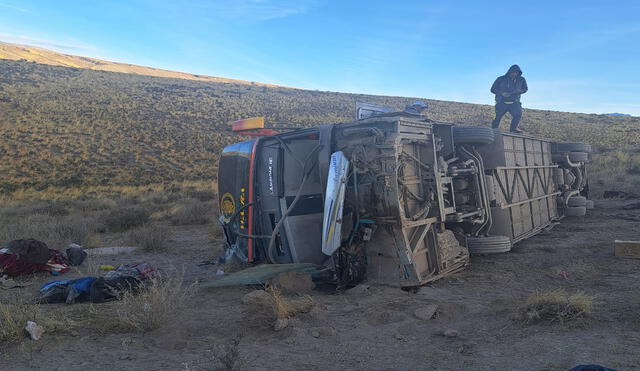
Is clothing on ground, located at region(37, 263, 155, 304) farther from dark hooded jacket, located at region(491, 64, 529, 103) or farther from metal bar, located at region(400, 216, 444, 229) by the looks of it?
dark hooded jacket, located at region(491, 64, 529, 103)

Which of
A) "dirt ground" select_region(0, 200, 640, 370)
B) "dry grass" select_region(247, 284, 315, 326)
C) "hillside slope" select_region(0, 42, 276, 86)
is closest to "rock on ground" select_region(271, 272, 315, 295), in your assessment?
"dirt ground" select_region(0, 200, 640, 370)

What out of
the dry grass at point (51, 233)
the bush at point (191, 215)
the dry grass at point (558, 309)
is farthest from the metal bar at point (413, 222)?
the bush at point (191, 215)

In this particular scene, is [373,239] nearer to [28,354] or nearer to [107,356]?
[107,356]

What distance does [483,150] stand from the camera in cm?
811

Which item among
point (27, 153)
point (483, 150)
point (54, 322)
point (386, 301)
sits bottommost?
point (386, 301)

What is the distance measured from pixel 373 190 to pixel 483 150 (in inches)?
126

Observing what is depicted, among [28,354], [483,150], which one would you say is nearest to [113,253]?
[28,354]

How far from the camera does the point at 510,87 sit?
10727mm

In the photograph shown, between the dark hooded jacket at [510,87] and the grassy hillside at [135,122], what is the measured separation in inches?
871

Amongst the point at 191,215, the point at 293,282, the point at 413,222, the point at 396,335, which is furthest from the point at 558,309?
the point at 191,215

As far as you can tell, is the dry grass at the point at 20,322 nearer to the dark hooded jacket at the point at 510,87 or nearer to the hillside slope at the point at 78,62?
the dark hooded jacket at the point at 510,87

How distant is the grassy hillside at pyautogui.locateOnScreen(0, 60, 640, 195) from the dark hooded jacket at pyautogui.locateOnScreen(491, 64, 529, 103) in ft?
72.6

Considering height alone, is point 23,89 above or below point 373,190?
above

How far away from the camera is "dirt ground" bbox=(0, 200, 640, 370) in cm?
363
